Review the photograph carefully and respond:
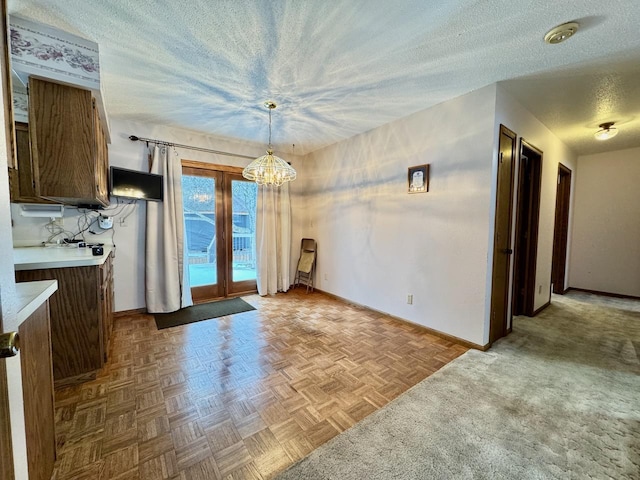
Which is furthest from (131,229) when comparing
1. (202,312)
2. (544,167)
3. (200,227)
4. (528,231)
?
(544,167)

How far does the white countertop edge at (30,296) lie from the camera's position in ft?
2.76

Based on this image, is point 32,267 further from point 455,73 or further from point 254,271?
point 455,73

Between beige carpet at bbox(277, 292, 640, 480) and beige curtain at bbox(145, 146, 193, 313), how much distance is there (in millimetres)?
3031

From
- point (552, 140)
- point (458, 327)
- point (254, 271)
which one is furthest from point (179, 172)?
point (552, 140)

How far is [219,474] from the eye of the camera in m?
1.28

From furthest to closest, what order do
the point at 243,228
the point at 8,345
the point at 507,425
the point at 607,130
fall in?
1. the point at 243,228
2. the point at 607,130
3. the point at 507,425
4. the point at 8,345

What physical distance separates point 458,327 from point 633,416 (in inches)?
46.9

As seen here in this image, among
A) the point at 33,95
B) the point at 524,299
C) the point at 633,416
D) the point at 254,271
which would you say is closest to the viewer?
the point at 633,416

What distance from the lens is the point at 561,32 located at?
1686 mm

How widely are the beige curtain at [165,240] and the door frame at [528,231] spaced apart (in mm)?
4526

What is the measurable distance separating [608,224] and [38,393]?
7189 millimetres

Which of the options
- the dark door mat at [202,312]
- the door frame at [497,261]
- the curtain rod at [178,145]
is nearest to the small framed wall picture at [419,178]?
the door frame at [497,261]

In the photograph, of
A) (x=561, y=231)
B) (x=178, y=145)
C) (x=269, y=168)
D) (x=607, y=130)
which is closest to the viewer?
(x=269, y=168)

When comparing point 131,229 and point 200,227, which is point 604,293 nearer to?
point 200,227
